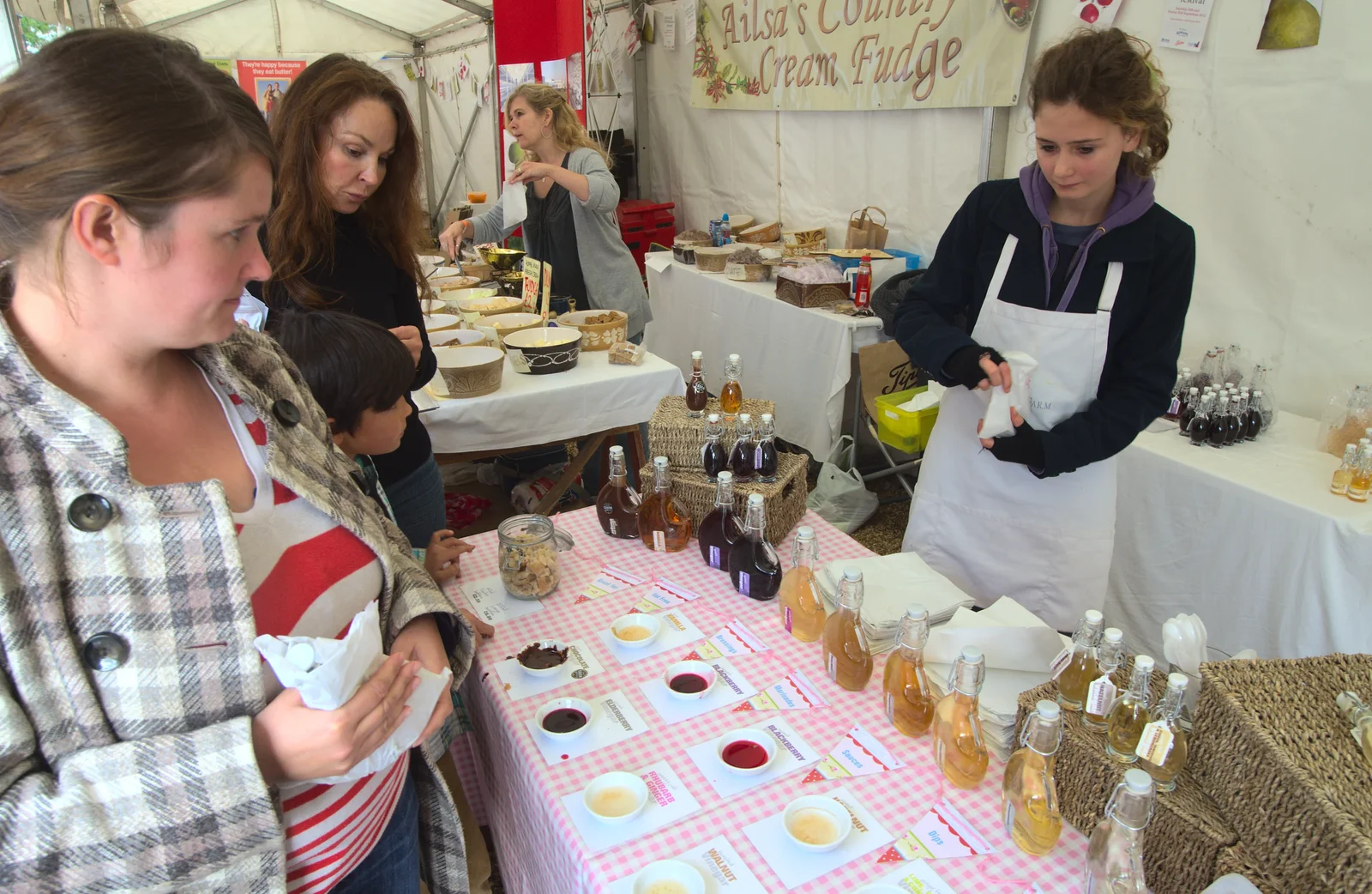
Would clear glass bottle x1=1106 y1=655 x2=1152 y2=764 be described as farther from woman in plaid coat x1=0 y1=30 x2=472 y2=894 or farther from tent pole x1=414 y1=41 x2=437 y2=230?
tent pole x1=414 y1=41 x2=437 y2=230

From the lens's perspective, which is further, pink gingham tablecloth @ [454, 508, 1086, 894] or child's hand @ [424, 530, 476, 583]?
child's hand @ [424, 530, 476, 583]

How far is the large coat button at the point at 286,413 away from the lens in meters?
1.07

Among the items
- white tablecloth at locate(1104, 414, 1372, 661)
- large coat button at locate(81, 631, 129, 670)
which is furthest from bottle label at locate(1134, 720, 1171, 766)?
white tablecloth at locate(1104, 414, 1372, 661)

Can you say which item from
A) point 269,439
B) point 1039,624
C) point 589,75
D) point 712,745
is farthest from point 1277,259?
point 589,75

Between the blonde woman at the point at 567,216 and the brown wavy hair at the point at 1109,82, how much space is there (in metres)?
2.27

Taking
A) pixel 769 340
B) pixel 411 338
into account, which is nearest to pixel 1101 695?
pixel 411 338

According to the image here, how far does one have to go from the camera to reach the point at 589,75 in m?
6.43

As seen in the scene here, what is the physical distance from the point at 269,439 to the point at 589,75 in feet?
20.1

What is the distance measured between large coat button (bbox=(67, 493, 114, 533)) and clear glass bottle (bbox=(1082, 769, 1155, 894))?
1.01 metres

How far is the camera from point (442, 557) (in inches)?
66.9

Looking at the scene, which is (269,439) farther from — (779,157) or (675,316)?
(779,157)

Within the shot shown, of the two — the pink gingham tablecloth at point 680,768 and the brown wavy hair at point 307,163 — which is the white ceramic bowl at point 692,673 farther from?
the brown wavy hair at point 307,163

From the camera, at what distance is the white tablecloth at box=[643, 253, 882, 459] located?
385cm

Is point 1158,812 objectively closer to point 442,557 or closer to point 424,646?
point 424,646
